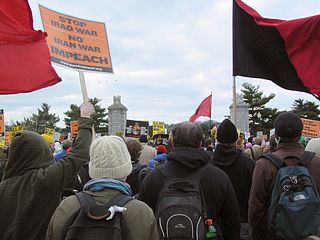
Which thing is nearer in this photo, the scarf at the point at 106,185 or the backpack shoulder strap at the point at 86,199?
the backpack shoulder strap at the point at 86,199

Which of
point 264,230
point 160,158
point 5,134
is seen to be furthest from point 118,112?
point 264,230

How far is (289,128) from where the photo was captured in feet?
12.3

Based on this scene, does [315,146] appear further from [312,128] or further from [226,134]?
[312,128]

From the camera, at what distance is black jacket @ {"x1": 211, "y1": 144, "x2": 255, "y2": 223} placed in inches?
177

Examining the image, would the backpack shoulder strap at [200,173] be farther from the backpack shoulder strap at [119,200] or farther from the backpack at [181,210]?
the backpack shoulder strap at [119,200]

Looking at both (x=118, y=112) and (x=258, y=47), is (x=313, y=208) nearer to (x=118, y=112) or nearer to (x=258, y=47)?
(x=258, y=47)

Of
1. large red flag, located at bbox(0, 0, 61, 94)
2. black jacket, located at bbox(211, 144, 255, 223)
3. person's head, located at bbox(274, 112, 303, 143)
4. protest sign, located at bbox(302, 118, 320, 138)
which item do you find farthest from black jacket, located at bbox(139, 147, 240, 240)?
protest sign, located at bbox(302, 118, 320, 138)

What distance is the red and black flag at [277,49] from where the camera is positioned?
495 cm

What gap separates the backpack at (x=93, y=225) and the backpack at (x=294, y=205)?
1.60 m

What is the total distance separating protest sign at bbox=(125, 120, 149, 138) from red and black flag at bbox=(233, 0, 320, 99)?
15666mm

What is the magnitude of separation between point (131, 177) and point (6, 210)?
233 cm

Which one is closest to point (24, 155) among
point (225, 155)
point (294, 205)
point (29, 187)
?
point (29, 187)

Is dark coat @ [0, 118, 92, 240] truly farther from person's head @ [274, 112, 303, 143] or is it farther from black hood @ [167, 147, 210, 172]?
person's head @ [274, 112, 303, 143]

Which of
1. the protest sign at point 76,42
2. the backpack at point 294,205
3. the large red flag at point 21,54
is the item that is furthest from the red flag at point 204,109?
the backpack at point 294,205
